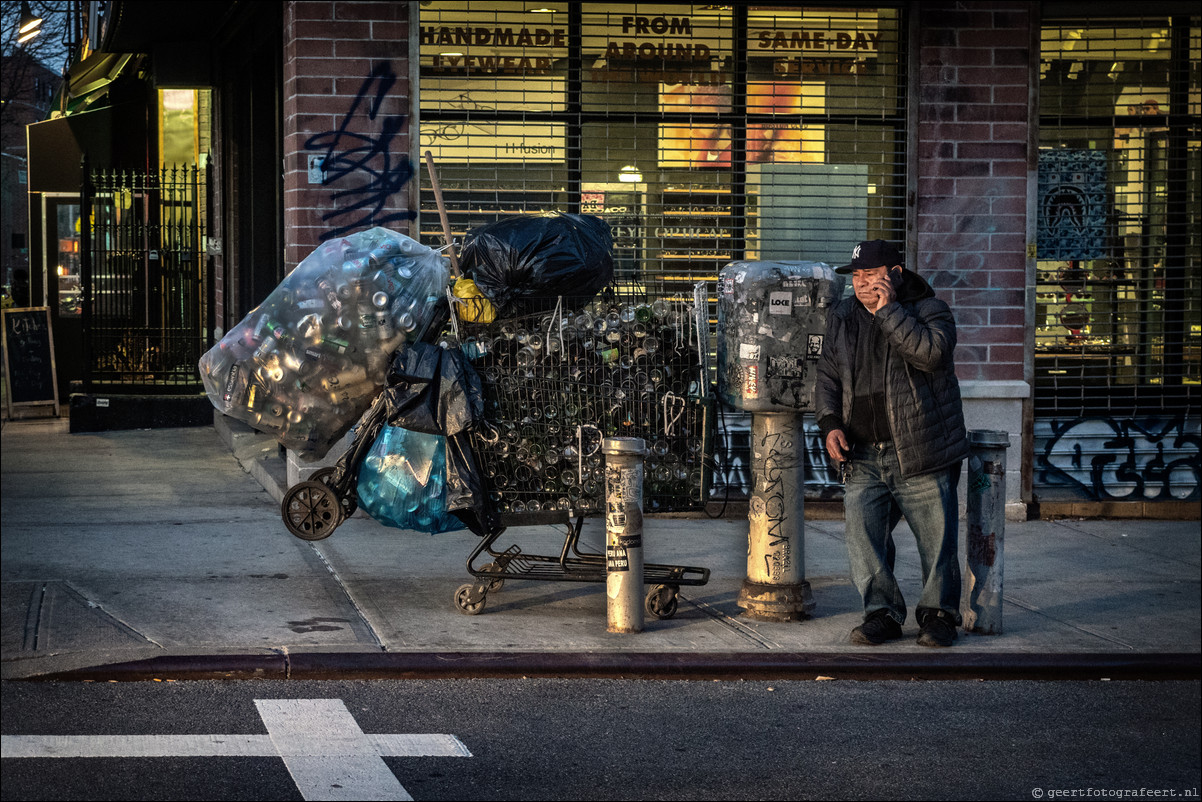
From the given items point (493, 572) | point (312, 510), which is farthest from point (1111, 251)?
point (312, 510)

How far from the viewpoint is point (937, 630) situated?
6.38m

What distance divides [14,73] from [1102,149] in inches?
1303

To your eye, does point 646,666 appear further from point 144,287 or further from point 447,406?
point 144,287

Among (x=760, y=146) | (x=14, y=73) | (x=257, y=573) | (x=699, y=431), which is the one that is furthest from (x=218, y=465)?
(x=14, y=73)

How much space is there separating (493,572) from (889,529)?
1962 mm

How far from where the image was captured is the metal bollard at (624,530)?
6.34m

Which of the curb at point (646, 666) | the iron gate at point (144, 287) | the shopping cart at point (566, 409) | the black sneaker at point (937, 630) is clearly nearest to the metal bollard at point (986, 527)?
the black sneaker at point (937, 630)

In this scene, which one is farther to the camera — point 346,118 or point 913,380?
point 346,118

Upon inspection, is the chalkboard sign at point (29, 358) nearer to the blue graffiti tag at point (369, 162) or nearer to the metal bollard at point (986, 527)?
the blue graffiti tag at point (369, 162)

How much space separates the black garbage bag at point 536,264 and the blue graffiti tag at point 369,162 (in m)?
2.59

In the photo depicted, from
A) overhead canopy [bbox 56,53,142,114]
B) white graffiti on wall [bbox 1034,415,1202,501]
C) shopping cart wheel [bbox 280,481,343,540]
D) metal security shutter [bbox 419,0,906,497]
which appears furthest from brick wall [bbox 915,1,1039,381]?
overhead canopy [bbox 56,53,142,114]

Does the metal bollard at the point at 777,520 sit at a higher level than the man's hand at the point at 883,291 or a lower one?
lower

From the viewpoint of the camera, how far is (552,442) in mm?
6555

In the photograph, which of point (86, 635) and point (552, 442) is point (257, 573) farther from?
point (552, 442)
